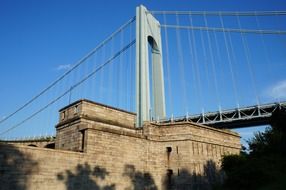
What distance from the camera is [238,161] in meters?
21.9

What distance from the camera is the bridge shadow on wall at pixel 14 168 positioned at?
45.8 ft

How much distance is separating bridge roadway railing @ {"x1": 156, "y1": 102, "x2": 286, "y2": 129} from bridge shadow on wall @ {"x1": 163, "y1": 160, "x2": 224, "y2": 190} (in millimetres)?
20710

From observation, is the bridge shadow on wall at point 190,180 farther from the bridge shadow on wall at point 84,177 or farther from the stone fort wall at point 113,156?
the bridge shadow on wall at point 84,177

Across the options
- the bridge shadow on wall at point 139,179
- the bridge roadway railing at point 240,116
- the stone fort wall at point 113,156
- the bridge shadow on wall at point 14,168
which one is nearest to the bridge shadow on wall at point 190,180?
the stone fort wall at point 113,156

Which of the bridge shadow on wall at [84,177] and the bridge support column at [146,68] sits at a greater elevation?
the bridge support column at [146,68]

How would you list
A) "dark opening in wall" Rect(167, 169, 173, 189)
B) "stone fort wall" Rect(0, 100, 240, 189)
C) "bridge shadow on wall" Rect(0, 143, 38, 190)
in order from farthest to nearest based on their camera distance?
"dark opening in wall" Rect(167, 169, 173, 189) → "stone fort wall" Rect(0, 100, 240, 189) → "bridge shadow on wall" Rect(0, 143, 38, 190)

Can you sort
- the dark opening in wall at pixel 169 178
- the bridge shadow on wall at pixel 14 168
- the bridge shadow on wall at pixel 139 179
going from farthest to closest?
the dark opening in wall at pixel 169 178, the bridge shadow on wall at pixel 139 179, the bridge shadow on wall at pixel 14 168

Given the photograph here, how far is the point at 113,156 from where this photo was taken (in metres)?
18.7

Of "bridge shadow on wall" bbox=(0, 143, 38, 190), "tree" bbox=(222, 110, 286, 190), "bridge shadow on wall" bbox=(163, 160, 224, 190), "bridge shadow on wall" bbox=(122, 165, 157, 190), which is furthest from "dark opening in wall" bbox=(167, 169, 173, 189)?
"bridge shadow on wall" bbox=(0, 143, 38, 190)

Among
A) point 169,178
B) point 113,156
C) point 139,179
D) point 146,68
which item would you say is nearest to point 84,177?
point 113,156

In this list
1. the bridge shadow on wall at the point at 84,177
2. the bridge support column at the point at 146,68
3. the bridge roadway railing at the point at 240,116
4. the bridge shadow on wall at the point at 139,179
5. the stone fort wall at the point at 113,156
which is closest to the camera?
the stone fort wall at the point at 113,156

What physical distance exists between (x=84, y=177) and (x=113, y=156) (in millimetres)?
2430

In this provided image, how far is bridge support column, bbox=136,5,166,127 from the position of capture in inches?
1184

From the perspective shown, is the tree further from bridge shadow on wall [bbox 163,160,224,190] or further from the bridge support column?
the bridge support column
